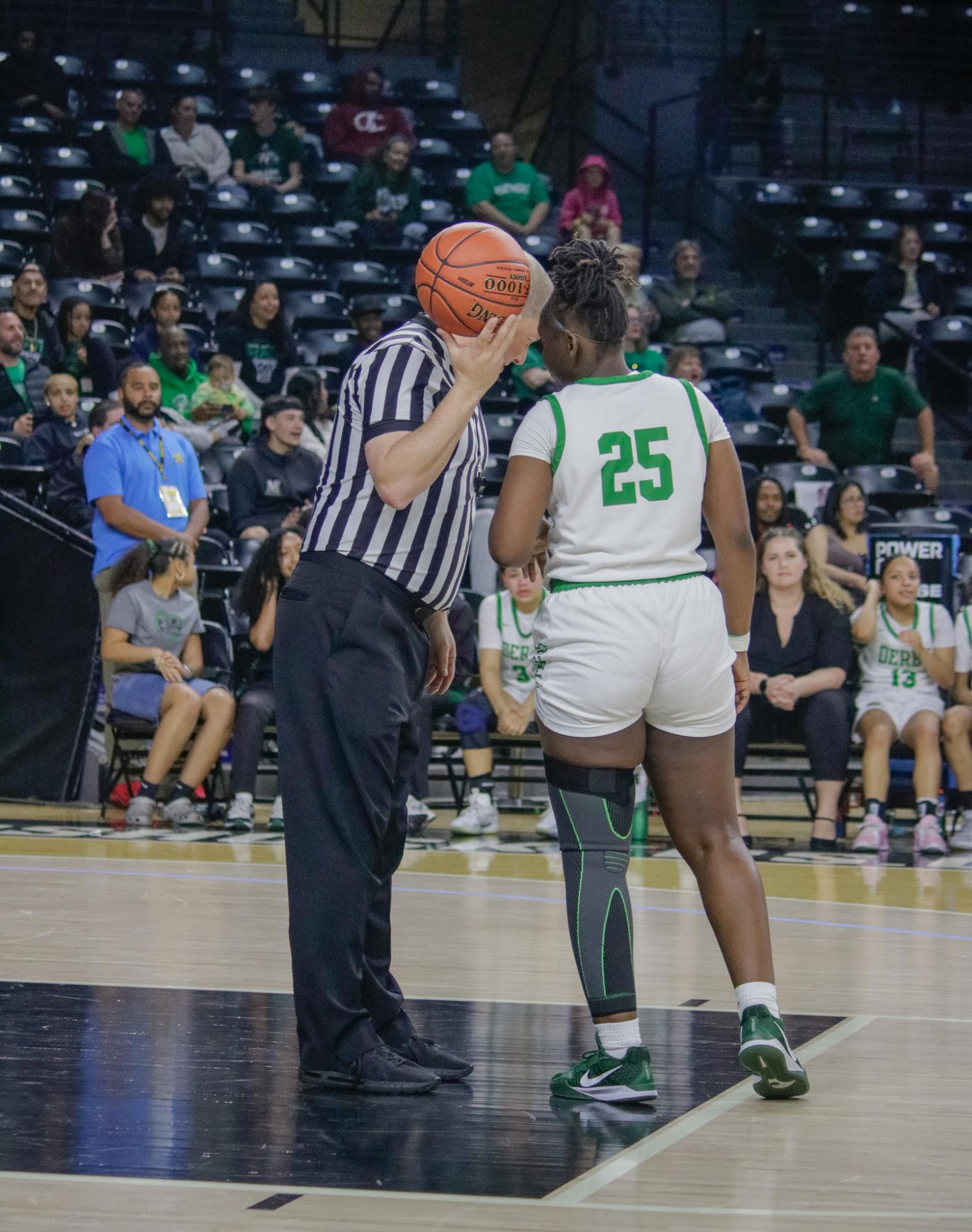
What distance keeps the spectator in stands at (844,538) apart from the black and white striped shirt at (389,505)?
593 cm

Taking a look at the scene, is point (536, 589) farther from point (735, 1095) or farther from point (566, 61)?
point (566, 61)

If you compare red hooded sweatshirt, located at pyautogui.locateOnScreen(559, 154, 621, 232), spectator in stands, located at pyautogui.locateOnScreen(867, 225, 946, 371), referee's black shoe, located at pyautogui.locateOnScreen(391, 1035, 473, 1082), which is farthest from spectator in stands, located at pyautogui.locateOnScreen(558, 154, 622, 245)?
referee's black shoe, located at pyautogui.locateOnScreen(391, 1035, 473, 1082)

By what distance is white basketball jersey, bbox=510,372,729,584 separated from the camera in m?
3.48

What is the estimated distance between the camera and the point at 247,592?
344 inches

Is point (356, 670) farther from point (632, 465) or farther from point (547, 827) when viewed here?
point (547, 827)

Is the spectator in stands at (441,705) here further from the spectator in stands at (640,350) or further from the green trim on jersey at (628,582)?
the green trim on jersey at (628,582)

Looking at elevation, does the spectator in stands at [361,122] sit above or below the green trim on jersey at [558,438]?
above

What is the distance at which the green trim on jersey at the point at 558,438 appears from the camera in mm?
3492

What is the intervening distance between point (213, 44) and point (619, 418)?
14333mm

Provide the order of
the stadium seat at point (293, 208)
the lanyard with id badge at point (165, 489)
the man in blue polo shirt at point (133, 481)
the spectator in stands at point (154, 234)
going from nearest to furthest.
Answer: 1. the man in blue polo shirt at point (133, 481)
2. the lanyard with id badge at point (165, 489)
3. the spectator in stands at point (154, 234)
4. the stadium seat at point (293, 208)

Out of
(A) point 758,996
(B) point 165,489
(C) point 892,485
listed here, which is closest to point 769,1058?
(A) point 758,996

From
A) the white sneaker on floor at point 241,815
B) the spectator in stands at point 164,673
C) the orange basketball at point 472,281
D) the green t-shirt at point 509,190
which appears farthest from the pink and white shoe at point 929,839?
the green t-shirt at point 509,190

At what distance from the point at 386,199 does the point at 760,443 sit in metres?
4.30

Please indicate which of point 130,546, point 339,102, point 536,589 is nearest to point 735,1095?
point 536,589
